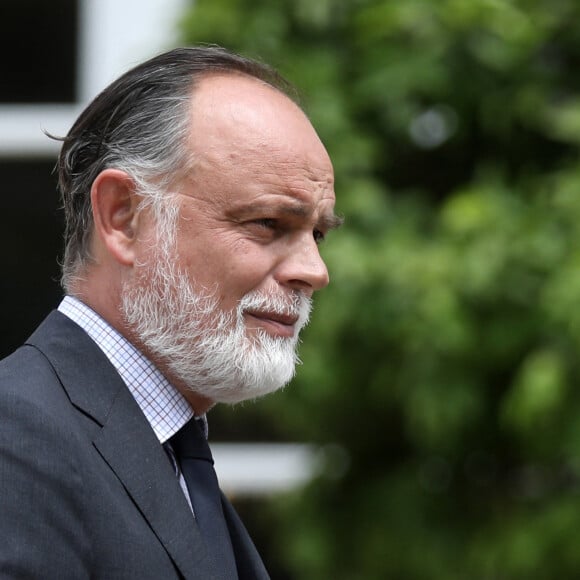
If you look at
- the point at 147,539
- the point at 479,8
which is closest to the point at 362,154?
the point at 479,8

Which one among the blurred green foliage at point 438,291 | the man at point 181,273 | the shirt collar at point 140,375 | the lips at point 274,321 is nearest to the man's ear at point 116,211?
the man at point 181,273

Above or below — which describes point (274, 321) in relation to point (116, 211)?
below

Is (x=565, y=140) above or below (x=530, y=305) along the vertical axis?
above

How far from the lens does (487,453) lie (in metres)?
5.01

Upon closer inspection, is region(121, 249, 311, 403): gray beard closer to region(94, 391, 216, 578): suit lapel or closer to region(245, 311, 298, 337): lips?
region(245, 311, 298, 337): lips

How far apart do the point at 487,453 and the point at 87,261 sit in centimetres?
292

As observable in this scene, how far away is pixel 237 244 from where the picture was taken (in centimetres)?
229

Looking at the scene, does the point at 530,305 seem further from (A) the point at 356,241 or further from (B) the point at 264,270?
(B) the point at 264,270

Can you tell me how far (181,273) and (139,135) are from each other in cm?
26

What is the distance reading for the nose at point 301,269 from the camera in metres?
2.33

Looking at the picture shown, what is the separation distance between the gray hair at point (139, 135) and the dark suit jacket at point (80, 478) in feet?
0.88

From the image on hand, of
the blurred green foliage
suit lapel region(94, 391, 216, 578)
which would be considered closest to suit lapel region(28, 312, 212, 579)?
suit lapel region(94, 391, 216, 578)

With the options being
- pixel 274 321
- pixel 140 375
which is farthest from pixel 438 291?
pixel 140 375

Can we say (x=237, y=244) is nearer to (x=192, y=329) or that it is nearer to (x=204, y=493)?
(x=192, y=329)
